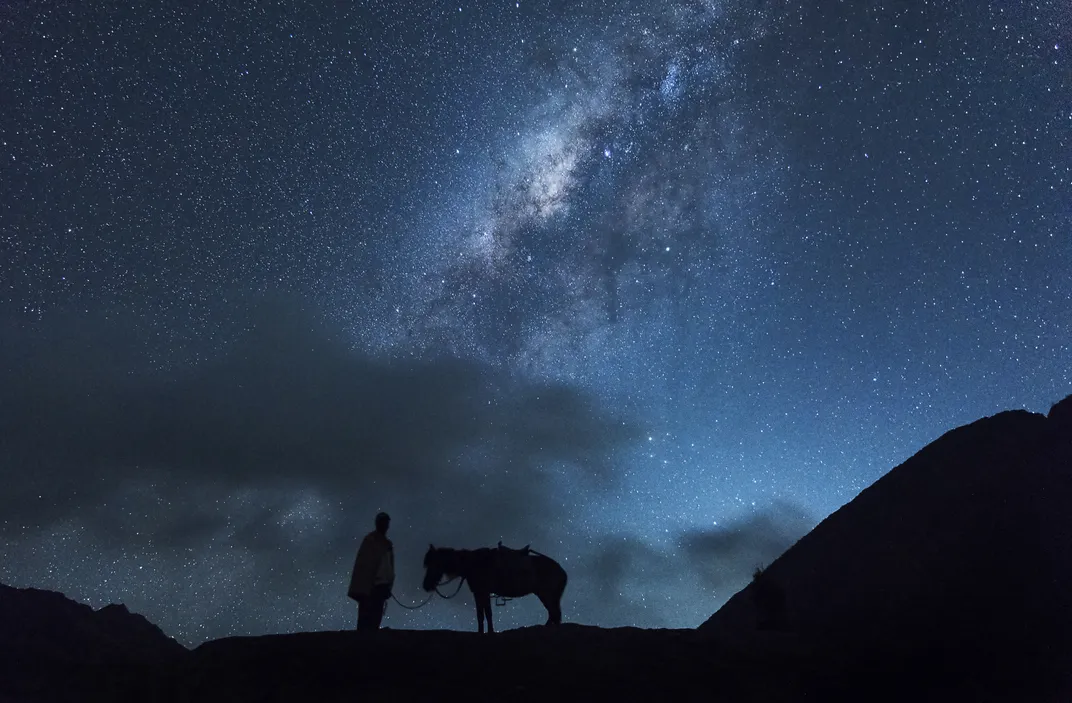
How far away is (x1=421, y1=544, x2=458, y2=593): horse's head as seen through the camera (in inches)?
601

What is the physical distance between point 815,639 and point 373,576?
41.2 feet

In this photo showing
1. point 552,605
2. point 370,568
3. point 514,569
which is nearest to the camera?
point 370,568

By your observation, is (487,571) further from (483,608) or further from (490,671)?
(490,671)

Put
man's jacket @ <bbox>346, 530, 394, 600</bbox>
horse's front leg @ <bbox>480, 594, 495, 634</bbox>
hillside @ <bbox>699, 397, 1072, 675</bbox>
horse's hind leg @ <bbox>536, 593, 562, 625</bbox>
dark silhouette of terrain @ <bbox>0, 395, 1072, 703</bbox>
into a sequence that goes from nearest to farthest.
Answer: dark silhouette of terrain @ <bbox>0, 395, 1072, 703</bbox> → man's jacket @ <bbox>346, 530, 394, 600</bbox> → horse's front leg @ <bbox>480, 594, 495, 634</bbox> → horse's hind leg @ <bbox>536, 593, 562, 625</bbox> → hillside @ <bbox>699, 397, 1072, 675</bbox>

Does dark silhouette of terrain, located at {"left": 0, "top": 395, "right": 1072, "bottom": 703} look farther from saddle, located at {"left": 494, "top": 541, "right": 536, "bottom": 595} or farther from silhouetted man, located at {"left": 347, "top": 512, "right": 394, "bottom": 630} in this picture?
saddle, located at {"left": 494, "top": 541, "right": 536, "bottom": 595}

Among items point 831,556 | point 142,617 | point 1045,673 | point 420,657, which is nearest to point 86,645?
point 142,617

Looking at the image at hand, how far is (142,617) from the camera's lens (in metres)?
39.9

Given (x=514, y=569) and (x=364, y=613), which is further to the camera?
(x=514, y=569)

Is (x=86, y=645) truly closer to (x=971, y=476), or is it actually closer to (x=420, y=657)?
(x=420, y=657)

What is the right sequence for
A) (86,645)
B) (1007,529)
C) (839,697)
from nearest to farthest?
(839,697), (1007,529), (86,645)

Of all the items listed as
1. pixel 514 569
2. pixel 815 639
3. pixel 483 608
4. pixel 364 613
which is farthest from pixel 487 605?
pixel 815 639

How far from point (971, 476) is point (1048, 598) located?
854 centimetres

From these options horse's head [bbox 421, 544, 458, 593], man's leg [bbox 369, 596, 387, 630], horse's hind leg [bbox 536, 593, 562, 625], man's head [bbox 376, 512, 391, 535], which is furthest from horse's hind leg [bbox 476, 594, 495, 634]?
man's head [bbox 376, 512, 391, 535]

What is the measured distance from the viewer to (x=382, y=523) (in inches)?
472
